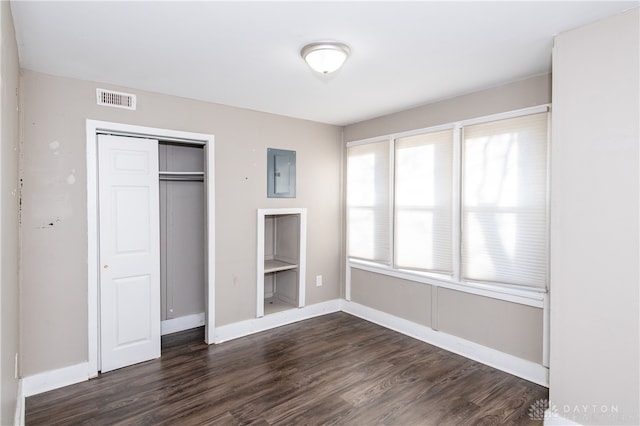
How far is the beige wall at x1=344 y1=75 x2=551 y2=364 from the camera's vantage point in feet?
9.84

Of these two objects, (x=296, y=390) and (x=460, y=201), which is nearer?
(x=296, y=390)

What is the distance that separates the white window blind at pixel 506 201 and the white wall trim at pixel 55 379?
3.52 m

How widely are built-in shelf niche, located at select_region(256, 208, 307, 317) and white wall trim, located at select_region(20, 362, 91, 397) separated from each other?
169 cm

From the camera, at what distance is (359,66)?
8.95 feet

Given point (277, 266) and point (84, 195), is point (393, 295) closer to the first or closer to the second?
point (277, 266)

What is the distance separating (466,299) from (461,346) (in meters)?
0.47

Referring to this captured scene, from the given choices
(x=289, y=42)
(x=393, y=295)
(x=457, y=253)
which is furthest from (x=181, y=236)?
(x=457, y=253)

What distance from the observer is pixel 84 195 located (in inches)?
118

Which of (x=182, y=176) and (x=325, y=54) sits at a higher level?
(x=325, y=54)

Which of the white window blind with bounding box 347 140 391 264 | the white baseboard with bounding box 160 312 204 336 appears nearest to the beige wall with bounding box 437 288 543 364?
the white window blind with bounding box 347 140 391 264

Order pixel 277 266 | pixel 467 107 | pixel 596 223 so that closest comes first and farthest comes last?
1. pixel 596 223
2. pixel 467 107
3. pixel 277 266

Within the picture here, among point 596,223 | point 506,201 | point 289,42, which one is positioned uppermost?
point 289,42

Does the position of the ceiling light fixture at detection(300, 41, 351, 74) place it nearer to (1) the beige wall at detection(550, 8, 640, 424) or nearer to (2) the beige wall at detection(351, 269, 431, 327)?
(1) the beige wall at detection(550, 8, 640, 424)

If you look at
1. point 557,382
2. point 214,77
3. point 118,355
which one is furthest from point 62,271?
point 557,382
